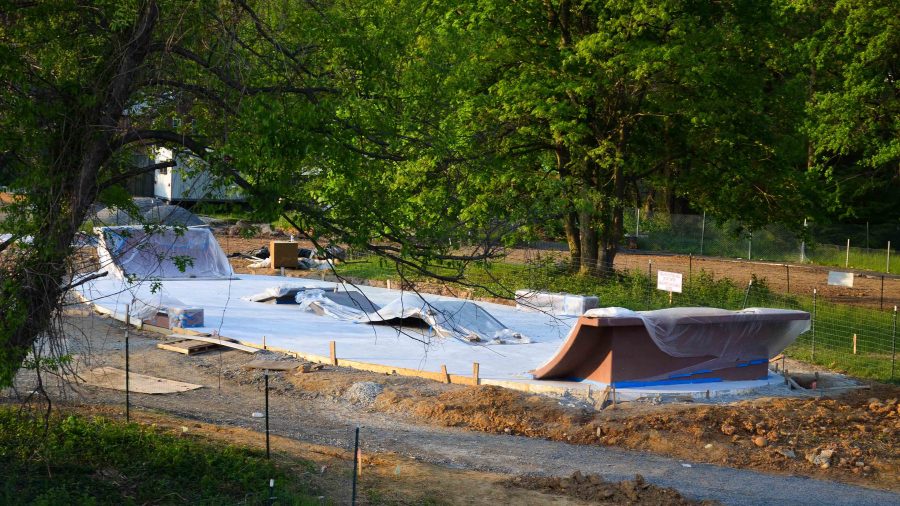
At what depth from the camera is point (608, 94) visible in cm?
2645

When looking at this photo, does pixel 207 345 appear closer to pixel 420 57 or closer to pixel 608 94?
pixel 420 57

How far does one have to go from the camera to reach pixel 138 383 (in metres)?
16.0

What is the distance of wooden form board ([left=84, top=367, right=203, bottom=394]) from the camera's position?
15.6 metres

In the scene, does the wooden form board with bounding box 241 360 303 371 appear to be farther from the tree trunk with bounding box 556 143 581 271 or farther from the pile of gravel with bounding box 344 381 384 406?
the tree trunk with bounding box 556 143 581 271

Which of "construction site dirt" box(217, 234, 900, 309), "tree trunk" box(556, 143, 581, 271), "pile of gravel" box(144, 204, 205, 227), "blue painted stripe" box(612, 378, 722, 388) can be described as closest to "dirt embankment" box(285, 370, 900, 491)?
"blue painted stripe" box(612, 378, 722, 388)

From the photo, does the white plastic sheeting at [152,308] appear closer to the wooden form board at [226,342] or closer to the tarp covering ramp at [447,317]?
the wooden form board at [226,342]

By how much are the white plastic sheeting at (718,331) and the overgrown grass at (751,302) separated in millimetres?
2261

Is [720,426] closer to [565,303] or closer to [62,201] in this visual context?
[62,201]

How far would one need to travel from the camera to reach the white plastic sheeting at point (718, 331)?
16.2m

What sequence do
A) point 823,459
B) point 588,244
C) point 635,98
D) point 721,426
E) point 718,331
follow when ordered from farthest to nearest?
1. point 588,244
2. point 635,98
3. point 718,331
4. point 721,426
5. point 823,459

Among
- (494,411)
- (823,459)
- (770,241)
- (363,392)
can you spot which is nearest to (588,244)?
(363,392)

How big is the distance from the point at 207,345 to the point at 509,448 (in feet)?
26.2

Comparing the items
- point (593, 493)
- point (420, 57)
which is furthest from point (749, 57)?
point (593, 493)

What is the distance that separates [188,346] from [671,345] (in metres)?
8.96
